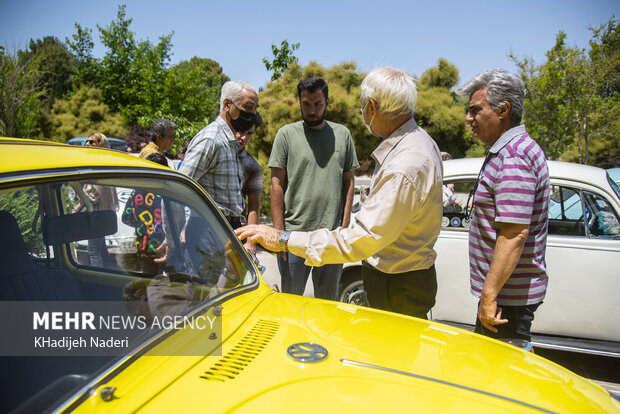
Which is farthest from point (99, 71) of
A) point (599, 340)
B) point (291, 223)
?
point (599, 340)

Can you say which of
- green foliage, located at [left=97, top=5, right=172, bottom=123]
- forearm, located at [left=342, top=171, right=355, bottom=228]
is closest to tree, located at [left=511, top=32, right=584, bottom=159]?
forearm, located at [left=342, top=171, right=355, bottom=228]

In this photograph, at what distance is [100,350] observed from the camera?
1.32 m

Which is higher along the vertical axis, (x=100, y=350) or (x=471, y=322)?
(x=100, y=350)

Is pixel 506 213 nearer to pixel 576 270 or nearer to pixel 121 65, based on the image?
pixel 576 270

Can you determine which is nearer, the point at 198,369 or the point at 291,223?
the point at 198,369

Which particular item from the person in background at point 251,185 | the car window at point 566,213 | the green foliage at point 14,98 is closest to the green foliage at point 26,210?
the person in background at point 251,185

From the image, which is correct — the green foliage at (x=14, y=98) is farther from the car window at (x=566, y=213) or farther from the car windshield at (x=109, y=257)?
the car window at (x=566, y=213)

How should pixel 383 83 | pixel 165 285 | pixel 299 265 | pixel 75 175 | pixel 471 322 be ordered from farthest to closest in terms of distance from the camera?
A: 1. pixel 471 322
2. pixel 299 265
3. pixel 383 83
4. pixel 165 285
5. pixel 75 175

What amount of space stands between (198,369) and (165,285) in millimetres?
519

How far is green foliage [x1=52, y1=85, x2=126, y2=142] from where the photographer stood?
25156 millimetres

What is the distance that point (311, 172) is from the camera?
11.4ft

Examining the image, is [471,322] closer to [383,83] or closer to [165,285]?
[383,83]

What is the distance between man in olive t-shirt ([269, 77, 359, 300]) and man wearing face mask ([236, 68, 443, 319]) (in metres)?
1.13

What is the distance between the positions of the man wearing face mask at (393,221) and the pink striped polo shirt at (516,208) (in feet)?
0.95
